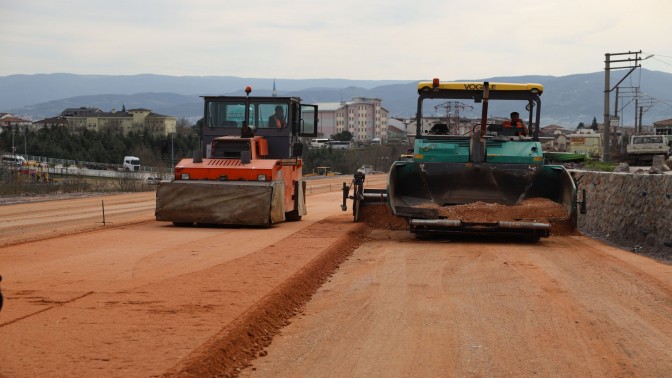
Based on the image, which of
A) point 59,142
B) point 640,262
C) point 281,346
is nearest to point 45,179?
point 59,142

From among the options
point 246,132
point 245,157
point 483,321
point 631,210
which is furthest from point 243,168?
point 483,321

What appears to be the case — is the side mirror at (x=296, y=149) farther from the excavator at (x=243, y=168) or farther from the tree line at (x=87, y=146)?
the tree line at (x=87, y=146)

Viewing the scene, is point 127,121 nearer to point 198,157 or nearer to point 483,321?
point 198,157

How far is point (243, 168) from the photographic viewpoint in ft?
63.0

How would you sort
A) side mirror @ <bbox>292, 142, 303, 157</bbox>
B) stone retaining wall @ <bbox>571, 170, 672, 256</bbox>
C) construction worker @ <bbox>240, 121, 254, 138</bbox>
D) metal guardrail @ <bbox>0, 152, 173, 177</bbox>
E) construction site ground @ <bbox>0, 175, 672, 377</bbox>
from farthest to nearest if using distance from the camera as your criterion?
metal guardrail @ <bbox>0, 152, 173, 177</bbox>
side mirror @ <bbox>292, 142, 303, 157</bbox>
construction worker @ <bbox>240, 121, 254, 138</bbox>
stone retaining wall @ <bbox>571, 170, 672, 256</bbox>
construction site ground @ <bbox>0, 175, 672, 377</bbox>

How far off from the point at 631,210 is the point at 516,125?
3004mm

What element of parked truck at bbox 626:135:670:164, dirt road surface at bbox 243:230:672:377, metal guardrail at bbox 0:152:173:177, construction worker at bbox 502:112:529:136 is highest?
construction worker at bbox 502:112:529:136

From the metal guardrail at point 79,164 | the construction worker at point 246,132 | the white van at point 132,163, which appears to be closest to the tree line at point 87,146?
the white van at point 132,163

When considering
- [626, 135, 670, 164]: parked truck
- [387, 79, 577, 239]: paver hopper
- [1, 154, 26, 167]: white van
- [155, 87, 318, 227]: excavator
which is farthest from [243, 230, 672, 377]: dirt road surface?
[1, 154, 26, 167]: white van

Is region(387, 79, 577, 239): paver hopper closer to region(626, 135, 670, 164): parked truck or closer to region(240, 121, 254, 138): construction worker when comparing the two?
region(240, 121, 254, 138): construction worker

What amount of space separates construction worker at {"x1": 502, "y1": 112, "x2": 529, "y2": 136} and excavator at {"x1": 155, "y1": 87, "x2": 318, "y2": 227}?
4.65m

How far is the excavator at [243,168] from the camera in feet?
61.4

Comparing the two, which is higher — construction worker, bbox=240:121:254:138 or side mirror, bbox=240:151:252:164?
construction worker, bbox=240:121:254:138

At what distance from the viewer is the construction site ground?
23.0 ft
